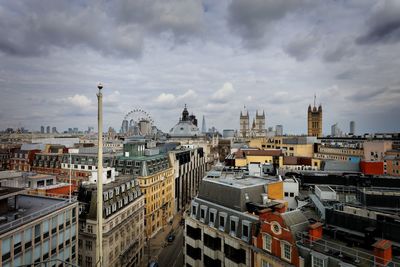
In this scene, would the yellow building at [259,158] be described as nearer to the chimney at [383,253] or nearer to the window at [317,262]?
the window at [317,262]

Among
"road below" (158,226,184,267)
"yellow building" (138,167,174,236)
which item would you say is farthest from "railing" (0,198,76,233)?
"yellow building" (138,167,174,236)

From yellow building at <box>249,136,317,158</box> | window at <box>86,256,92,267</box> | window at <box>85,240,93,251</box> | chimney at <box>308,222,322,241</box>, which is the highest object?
yellow building at <box>249,136,317,158</box>

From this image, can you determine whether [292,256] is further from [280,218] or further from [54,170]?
[54,170]

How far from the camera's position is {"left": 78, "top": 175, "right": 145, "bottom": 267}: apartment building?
4884 cm

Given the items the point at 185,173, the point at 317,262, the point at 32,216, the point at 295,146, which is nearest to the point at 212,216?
the point at 317,262

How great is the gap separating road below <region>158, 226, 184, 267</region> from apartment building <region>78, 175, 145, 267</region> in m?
5.60

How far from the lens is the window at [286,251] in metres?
28.3

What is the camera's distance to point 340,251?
25.2m

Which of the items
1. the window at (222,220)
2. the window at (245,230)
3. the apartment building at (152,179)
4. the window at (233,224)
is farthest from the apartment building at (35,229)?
the apartment building at (152,179)

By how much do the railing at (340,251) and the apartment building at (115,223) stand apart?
117 ft

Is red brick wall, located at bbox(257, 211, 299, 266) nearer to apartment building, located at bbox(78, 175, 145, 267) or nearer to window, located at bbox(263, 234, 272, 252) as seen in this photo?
window, located at bbox(263, 234, 272, 252)

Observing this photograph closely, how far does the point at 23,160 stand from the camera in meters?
95.2

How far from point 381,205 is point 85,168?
73.2 meters

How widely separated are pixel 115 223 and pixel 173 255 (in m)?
21.4
